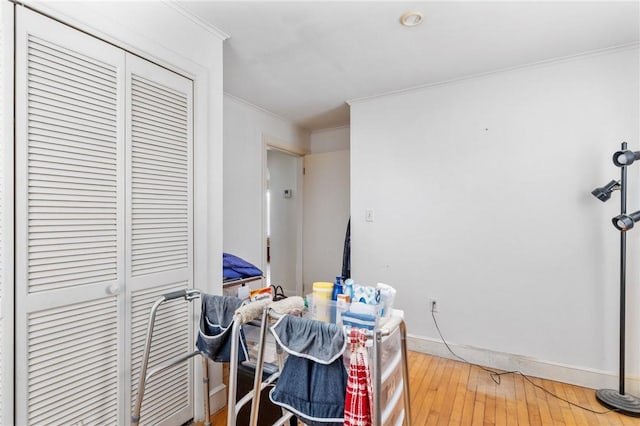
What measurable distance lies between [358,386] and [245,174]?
261 centimetres

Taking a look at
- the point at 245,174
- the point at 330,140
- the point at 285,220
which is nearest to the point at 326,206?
the point at 285,220

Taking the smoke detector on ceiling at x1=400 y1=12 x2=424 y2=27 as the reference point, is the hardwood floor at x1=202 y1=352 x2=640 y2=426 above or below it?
below

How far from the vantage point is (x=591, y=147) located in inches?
85.7

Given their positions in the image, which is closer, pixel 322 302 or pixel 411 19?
pixel 322 302

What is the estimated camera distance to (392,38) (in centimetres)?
198

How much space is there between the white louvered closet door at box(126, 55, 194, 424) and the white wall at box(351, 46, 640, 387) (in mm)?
1780

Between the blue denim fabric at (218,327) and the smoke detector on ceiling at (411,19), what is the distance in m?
1.79

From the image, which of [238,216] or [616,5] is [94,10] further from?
[616,5]

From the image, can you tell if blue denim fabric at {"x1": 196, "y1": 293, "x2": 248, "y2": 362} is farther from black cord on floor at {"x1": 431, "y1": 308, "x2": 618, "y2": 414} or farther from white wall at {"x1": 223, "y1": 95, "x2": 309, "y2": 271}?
black cord on floor at {"x1": 431, "y1": 308, "x2": 618, "y2": 414}

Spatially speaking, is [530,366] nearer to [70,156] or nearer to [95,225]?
[95,225]

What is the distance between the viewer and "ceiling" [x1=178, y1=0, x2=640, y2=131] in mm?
1691

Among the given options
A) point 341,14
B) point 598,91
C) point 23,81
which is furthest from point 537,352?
point 23,81

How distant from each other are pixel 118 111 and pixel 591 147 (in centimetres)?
299

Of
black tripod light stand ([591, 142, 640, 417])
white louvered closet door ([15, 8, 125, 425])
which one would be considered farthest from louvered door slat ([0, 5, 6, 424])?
black tripod light stand ([591, 142, 640, 417])
